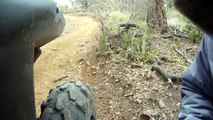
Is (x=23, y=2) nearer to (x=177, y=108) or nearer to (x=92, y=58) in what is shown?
(x=177, y=108)

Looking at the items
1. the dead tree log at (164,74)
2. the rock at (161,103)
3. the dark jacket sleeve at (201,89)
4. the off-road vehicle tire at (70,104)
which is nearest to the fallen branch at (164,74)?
the dead tree log at (164,74)

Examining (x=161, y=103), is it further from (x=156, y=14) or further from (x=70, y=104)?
(x=156, y=14)

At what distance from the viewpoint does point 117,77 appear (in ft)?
14.9

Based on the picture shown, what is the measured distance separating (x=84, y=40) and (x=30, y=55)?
17.0 ft

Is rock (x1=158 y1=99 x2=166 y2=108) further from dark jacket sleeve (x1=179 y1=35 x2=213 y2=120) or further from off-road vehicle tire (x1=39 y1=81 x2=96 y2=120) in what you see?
dark jacket sleeve (x1=179 y1=35 x2=213 y2=120)

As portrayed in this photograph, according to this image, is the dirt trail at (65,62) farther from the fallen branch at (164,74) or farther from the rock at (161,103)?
the rock at (161,103)

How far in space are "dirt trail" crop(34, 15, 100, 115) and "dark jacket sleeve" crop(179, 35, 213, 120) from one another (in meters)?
2.42

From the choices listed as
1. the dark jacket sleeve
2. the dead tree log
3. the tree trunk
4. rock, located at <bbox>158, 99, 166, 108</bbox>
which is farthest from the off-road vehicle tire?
the tree trunk

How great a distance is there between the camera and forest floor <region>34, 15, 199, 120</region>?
3.85m

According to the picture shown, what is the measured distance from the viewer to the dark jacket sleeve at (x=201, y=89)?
1.88m

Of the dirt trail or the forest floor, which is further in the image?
the dirt trail

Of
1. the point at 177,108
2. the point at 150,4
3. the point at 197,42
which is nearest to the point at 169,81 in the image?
the point at 177,108

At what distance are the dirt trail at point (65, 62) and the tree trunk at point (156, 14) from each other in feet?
3.81

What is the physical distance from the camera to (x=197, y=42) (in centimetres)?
616
